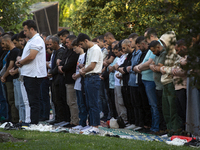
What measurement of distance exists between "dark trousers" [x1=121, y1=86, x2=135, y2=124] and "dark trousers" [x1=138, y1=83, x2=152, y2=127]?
1.90 ft

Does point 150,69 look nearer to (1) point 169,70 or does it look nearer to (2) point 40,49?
(1) point 169,70

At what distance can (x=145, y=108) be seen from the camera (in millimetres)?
9727

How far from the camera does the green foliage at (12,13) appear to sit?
14570 mm

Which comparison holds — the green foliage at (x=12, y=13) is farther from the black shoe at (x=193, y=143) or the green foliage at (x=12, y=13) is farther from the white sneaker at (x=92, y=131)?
the black shoe at (x=193, y=143)

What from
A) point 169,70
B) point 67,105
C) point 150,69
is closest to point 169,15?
point 169,70

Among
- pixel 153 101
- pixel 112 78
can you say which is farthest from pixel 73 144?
pixel 112 78

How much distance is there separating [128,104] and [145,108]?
84cm

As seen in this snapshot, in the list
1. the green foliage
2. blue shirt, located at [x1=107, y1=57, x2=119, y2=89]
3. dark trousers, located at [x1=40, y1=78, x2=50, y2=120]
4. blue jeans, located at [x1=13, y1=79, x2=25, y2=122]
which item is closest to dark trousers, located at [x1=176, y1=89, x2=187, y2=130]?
blue shirt, located at [x1=107, y1=57, x2=119, y2=89]

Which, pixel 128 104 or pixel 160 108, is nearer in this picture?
pixel 160 108

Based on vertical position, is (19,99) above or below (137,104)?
above

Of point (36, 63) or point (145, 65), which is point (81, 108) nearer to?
point (36, 63)

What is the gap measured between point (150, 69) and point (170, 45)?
516 centimetres

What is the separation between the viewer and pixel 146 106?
9.70 m

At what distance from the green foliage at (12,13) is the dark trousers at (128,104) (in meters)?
6.49
